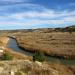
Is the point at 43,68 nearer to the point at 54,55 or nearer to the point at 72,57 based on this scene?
the point at 72,57

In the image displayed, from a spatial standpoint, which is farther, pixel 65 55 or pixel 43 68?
pixel 65 55

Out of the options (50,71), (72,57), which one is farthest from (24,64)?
(72,57)

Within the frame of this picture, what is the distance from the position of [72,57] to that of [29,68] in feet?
95.4

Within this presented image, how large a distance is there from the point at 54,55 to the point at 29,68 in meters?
32.4

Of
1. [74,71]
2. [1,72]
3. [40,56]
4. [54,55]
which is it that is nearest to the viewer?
[1,72]

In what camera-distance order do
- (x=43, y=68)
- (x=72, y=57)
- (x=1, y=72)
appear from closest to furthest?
(x=1, y=72)
(x=43, y=68)
(x=72, y=57)

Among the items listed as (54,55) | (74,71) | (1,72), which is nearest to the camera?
(1,72)

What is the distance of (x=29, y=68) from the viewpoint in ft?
76.1

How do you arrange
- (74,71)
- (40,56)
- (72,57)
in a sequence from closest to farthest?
(74,71) → (40,56) → (72,57)

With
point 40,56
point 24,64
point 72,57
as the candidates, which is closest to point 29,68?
point 24,64

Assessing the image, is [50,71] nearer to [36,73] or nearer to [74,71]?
[36,73]

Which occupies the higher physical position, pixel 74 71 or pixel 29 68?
pixel 29 68

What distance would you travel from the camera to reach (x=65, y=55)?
5312cm

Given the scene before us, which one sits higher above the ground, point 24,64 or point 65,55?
point 24,64
